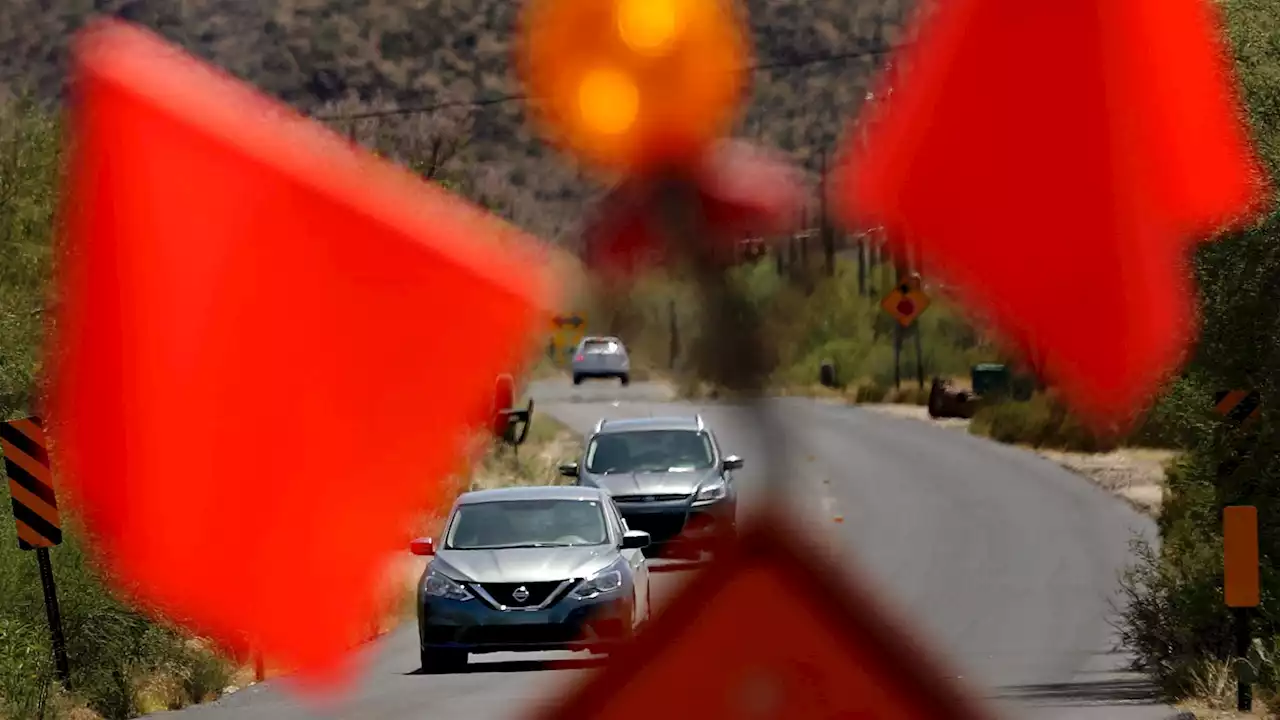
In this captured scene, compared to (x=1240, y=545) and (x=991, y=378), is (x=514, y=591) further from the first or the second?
(x=1240, y=545)

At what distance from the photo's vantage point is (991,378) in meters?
1.31

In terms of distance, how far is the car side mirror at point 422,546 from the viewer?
1.36 m

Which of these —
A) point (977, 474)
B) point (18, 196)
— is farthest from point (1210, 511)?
point (18, 196)

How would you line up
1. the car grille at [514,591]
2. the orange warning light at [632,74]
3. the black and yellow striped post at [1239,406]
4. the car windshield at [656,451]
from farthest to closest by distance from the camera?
the black and yellow striped post at [1239,406] < the car grille at [514,591] < the car windshield at [656,451] < the orange warning light at [632,74]

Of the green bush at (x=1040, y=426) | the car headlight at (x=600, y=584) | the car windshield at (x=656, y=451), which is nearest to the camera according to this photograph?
the green bush at (x=1040, y=426)

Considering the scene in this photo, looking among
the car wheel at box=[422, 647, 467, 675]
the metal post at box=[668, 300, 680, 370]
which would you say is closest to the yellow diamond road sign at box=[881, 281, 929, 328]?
the metal post at box=[668, 300, 680, 370]

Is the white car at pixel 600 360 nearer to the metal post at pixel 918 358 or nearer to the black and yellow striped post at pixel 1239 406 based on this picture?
the metal post at pixel 918 358

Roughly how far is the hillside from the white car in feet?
0.24

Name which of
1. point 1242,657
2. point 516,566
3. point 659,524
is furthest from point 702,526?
point 1242,657

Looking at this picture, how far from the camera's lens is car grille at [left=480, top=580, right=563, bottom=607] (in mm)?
3145

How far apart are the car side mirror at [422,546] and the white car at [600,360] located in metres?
0.14

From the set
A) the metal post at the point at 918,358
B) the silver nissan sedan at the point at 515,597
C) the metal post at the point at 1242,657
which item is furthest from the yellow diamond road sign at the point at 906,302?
the metal post at the point at 1242,657

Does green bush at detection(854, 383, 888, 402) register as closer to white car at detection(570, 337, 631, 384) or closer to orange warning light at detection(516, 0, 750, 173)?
white car at detection(570, 337, 631, 384)

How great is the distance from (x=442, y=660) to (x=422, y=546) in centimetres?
215
